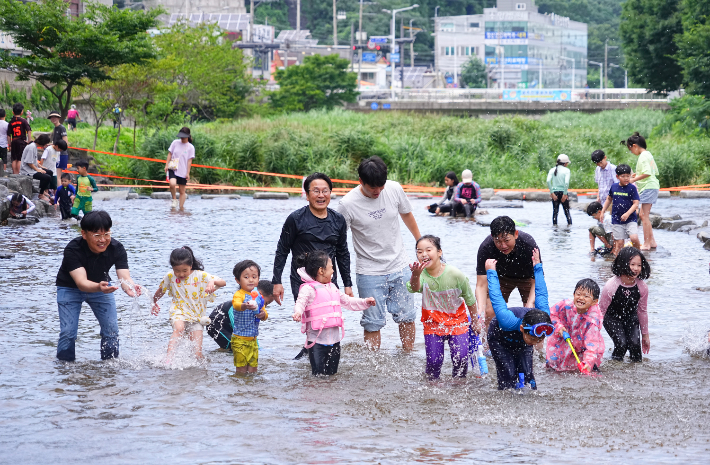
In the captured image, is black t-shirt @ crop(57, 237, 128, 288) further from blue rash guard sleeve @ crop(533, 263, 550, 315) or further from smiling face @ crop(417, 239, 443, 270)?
blue rash guard sleeve @ crop(533, 263, 550, 315)

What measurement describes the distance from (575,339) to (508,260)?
869mm

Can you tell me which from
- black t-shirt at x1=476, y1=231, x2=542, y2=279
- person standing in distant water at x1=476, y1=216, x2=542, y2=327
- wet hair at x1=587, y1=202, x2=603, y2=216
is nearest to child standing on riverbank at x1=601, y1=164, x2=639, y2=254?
wet hair at x1=587, y1=202, x2=603, y2=216

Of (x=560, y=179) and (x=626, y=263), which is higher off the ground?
(x=560, y=179)

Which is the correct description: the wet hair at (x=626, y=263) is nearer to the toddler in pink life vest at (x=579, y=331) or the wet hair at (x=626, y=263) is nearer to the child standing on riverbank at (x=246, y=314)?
the toddler in pink life vest at (x=579, y=331)

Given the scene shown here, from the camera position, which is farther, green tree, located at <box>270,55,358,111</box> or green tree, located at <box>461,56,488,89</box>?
green tree, located at <box>461,56,488,89</box>

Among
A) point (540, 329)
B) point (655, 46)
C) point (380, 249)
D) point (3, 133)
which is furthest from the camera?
point (655, 46)

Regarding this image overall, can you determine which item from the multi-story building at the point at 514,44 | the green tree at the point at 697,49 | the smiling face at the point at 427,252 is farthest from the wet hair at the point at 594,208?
the multi-story building at the point at 514,44

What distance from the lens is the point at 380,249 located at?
23.8 ft

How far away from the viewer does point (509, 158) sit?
30281 mm

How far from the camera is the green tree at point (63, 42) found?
1017 inches

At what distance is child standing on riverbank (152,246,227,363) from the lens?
22.5ft

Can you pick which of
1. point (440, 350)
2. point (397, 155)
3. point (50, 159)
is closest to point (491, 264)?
point (440, 350)

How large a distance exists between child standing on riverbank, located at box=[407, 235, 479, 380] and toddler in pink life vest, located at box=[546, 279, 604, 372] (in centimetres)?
86

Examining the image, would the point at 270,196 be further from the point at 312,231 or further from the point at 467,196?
the point at 312,231
